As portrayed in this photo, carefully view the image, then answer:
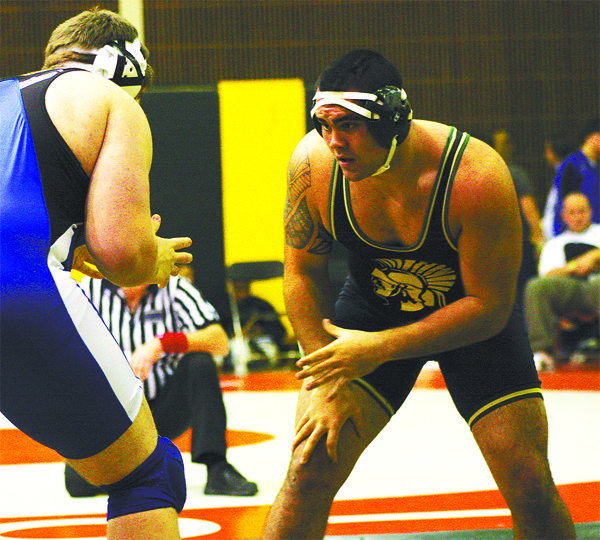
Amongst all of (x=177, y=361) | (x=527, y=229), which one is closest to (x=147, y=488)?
(x=177, y=361)

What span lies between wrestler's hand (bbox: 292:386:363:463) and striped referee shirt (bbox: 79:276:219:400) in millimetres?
1507

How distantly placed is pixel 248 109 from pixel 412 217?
21.6 ft

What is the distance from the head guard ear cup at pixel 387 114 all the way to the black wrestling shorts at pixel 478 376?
57 cm

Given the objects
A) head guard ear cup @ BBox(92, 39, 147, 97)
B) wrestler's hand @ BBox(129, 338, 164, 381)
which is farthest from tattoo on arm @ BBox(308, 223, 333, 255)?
wrestler's hand @ BBox(129, 338, 164, 381)

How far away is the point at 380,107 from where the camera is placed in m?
1.99

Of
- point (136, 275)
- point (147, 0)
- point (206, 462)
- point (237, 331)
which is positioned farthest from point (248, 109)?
point (136, 275)

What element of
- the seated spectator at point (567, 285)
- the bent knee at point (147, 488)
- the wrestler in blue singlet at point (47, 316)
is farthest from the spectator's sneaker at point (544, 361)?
the wrestler in blue singlet at point (47, 316)

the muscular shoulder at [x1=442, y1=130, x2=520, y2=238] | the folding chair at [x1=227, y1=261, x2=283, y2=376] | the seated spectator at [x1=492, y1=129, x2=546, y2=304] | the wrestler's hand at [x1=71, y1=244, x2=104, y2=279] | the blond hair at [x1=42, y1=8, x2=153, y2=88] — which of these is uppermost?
the blond hair at [x1=42, y1=8, x2=153, y2=88]

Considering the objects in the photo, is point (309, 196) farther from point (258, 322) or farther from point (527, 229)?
point (258, 322)

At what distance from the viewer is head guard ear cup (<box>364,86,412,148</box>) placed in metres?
1.99

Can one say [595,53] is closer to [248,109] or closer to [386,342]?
[248,109]

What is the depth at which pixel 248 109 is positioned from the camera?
335 inches

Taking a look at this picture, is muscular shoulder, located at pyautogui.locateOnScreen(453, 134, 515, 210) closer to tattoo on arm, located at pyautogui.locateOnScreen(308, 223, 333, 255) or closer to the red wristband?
tattoo on arm, located at pyautogui.locateOnScreen(308, 223, 333, 255)

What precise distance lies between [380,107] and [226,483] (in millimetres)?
1909
